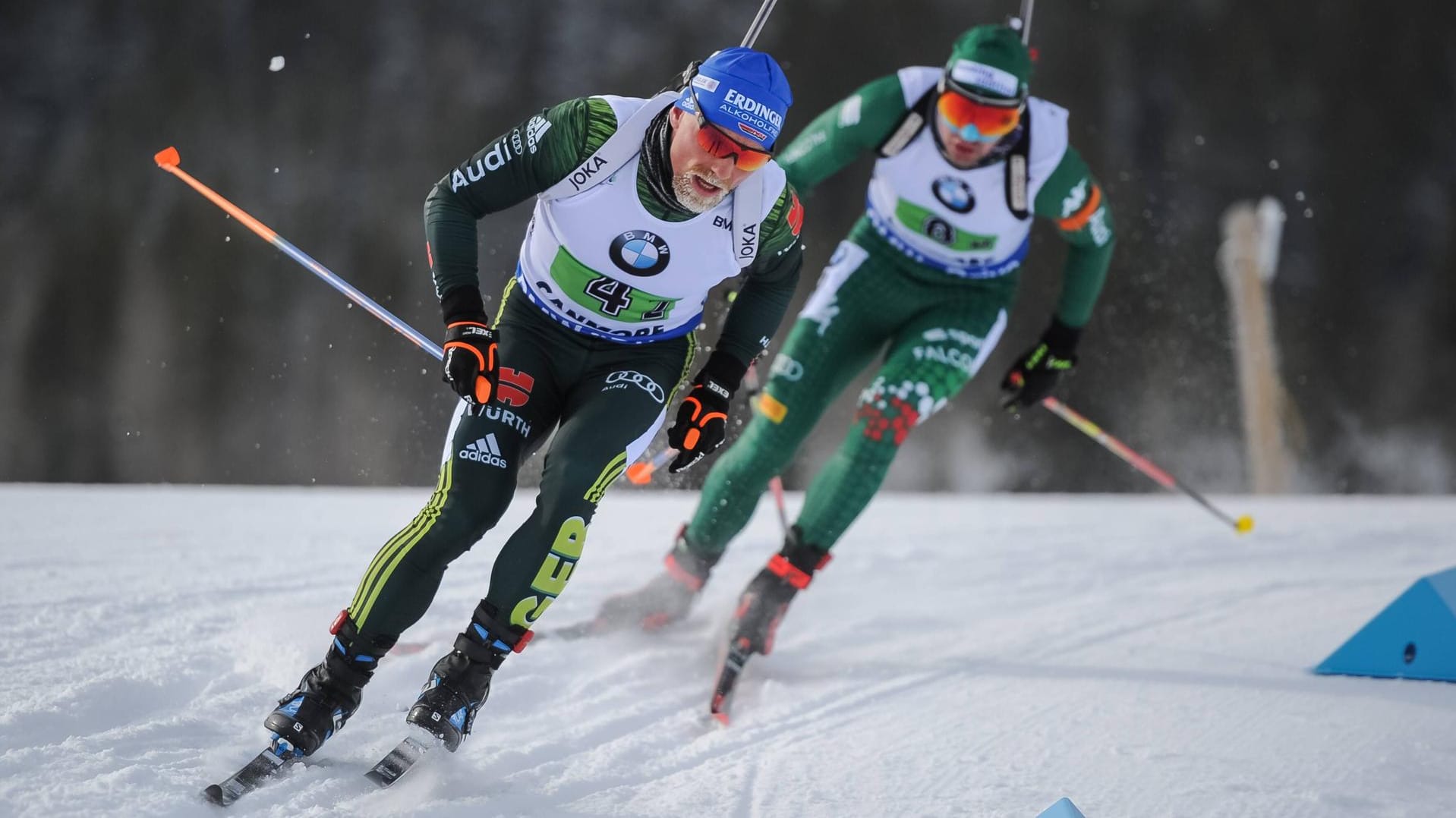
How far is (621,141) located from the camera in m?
1.97

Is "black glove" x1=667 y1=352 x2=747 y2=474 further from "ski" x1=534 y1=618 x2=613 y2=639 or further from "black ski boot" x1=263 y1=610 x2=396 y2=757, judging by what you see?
"ski" x1=534 y1=618 x2=613 y2=639

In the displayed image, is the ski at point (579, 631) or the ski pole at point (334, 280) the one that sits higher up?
the ski pole at point (334, 280)

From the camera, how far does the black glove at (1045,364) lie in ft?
10.5

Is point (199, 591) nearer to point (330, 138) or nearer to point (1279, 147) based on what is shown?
point (330, 138)

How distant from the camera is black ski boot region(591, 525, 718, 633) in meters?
3.01

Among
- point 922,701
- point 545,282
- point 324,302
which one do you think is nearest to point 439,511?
point 545,282

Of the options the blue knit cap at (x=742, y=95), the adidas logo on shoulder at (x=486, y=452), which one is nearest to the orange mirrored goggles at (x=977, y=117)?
the blue knit cap at (x=742, y=95)

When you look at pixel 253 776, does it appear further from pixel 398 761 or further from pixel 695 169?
pixel 695 169

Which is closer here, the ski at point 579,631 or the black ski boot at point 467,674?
the black ski boot at point 467,674

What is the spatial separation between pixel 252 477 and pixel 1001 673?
4.43 metres

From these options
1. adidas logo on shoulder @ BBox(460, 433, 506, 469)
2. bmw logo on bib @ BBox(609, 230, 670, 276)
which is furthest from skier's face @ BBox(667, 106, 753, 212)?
adidas logo on shoulder @ BBox(460, 433, 506, 469)

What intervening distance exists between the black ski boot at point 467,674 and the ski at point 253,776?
0.63 ft

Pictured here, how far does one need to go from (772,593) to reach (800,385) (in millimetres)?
554

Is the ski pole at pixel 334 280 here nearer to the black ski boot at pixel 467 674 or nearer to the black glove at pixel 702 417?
the black glove at pixel 702 417
